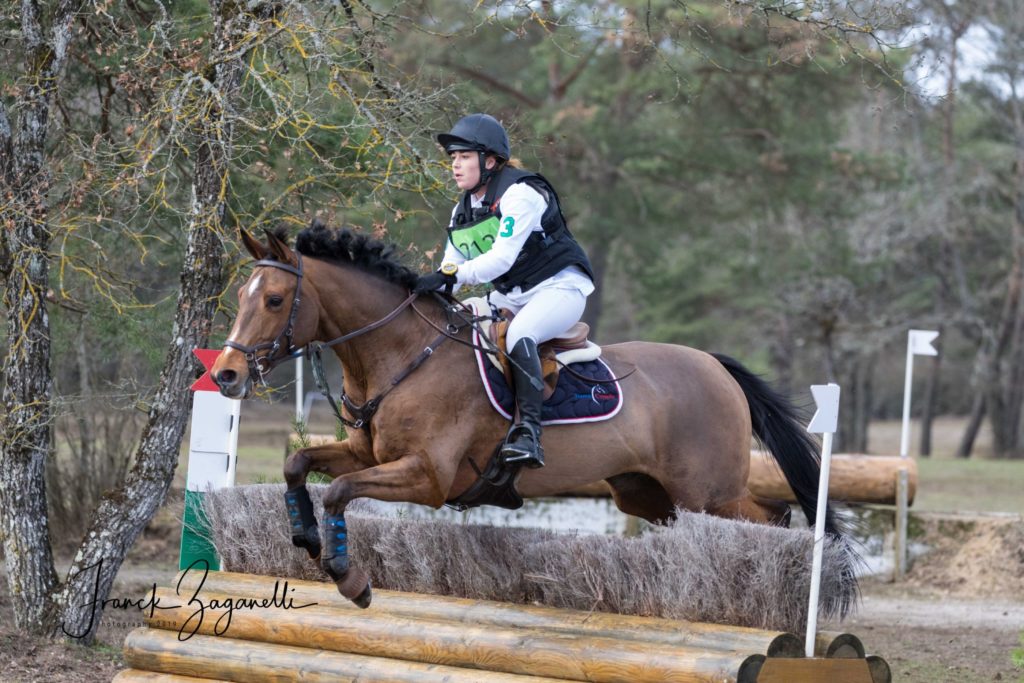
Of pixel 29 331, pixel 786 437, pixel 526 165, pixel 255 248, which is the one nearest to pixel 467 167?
pixel 255 248

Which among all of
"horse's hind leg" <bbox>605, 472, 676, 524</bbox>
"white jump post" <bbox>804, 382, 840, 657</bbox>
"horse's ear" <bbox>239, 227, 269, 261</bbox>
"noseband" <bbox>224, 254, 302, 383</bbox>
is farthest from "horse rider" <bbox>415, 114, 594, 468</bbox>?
"white jump post" <bbox>804, 382, 840, 657</bbox>

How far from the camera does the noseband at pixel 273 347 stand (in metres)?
4.82

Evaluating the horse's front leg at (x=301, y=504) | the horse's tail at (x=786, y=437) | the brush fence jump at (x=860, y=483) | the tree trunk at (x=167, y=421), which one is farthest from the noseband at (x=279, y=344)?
the brush fence jump at (x=860, y=483)

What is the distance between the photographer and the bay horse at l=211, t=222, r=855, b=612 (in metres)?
5.03

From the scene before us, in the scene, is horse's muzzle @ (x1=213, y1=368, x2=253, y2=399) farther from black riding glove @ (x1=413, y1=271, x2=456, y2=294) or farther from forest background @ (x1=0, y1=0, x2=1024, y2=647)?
forest background @ (x1=0, y1=0, x2=1024, y2=647)

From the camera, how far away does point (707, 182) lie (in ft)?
71.4

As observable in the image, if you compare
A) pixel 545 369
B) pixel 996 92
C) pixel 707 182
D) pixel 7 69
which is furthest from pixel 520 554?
pixel 996 92

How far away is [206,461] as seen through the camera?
695 centimetres

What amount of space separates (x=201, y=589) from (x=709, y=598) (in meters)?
2.61

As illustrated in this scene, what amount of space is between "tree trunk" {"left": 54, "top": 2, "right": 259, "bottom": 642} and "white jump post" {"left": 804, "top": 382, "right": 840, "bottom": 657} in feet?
11.5

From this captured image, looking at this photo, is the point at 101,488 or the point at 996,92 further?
the point at 996,92

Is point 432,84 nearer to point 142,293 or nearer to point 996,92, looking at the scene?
point 142,293

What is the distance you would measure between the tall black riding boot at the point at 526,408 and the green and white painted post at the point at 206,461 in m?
1.97

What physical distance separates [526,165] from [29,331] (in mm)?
5600
